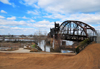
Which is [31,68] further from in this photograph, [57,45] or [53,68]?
[57,45]

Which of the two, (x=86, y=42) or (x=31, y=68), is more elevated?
(x=86, y=42)

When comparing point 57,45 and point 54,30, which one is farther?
point 54,30

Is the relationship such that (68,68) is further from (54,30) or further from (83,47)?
(54,30)

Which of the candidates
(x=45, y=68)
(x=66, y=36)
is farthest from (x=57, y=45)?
(x=45, y=68)

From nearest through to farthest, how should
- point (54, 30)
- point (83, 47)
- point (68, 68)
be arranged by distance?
1. point (68, 68)
2. point (83, 47)
3. point (54, 30)

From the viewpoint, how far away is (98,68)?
10.4 metres

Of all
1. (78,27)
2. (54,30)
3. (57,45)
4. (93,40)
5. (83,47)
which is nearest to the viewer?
(83,47)

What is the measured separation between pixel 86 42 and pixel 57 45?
11713mm

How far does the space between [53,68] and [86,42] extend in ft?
38.8

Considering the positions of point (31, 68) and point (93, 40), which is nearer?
point (31, 68)

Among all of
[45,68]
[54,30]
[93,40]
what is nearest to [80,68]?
[45,68]

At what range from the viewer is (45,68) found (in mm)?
11508

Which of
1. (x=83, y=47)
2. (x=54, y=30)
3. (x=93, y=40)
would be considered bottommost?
(x=83, y=47)

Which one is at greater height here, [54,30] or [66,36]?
[54,30]
